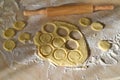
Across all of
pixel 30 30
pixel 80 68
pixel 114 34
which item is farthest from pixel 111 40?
pixel 30 30

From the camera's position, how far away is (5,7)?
104 centimetres

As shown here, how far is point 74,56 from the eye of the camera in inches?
34.7

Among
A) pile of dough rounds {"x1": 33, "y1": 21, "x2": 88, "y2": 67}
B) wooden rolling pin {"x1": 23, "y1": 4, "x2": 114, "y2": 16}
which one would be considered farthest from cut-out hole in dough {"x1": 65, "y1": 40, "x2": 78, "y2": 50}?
wooden rolling pin {"x1": 23, "y1": 4, "x2": 114, "y2": 16}

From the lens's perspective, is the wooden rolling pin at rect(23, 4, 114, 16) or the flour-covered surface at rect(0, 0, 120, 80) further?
the wooden rolling pin at rect(23, 4, 114, 16)

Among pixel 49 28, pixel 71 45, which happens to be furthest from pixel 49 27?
pixel 71 45

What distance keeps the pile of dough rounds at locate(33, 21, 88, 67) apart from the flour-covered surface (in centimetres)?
2

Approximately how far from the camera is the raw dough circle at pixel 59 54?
2.91 ft

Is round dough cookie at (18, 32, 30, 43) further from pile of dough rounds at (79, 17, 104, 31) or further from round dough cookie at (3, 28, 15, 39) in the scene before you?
pile of dough rounds at (79, 17, 104, 31)

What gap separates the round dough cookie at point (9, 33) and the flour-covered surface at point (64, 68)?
14 millimetres

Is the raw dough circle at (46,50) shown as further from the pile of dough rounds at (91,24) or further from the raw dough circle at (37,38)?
the pile of dough rounds at (91,24)

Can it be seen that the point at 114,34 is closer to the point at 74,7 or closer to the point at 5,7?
the point at 74,7

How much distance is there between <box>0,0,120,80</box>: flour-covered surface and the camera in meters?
0.86

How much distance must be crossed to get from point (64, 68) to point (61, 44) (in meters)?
0.08

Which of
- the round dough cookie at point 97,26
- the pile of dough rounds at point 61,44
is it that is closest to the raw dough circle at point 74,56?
the pile of dough rounds at point 61,44
